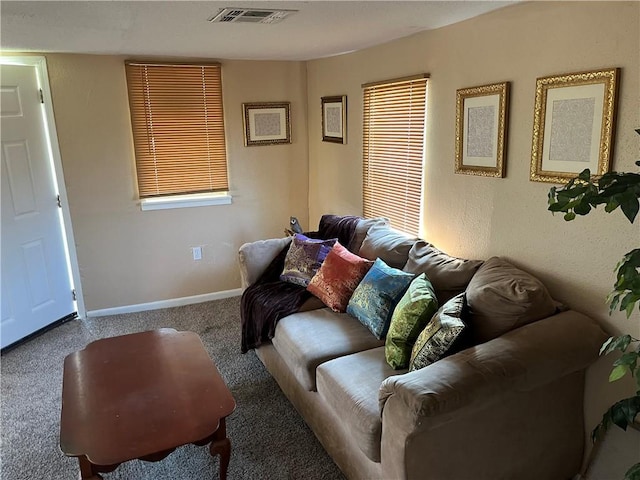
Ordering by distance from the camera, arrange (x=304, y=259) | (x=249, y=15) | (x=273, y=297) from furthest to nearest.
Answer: (x=304, y=259) → (x=273, y=297) → (x=249, y=15)

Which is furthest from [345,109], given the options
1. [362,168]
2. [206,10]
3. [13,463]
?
[13,463]

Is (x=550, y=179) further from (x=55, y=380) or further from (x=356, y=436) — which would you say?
(x=55, y=380)

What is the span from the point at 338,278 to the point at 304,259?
394 mm

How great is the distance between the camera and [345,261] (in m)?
2.86

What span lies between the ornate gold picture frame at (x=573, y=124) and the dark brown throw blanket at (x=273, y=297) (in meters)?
1.43

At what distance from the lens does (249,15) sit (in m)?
2.27

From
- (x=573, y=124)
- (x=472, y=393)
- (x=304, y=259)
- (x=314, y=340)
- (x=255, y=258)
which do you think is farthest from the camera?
(x=255, y=258)

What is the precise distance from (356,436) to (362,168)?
7.32 ft

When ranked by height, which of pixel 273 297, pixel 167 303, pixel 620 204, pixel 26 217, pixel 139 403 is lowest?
pixel 167 303

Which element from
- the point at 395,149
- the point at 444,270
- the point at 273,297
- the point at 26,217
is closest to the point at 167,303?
the point at 26,217

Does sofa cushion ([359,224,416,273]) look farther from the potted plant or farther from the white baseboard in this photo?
the white baseboard

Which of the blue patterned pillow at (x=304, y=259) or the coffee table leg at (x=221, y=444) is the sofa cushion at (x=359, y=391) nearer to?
the coffee table leg at (x=221, y=444)

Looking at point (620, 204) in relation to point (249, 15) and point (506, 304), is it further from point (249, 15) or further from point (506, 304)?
point (249, 15)

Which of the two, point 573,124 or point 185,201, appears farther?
point 185,201
